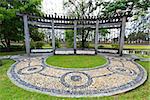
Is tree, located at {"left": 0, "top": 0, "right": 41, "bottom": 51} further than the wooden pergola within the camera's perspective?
Yes

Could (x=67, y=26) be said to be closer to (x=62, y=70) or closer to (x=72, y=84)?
(x=62, y=70)

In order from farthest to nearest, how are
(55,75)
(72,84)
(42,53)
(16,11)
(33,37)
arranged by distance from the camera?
(33,37)
(42,53)
(16,11)
(55,75)
(72,84)

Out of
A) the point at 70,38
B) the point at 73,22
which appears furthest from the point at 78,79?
the point at 70,38

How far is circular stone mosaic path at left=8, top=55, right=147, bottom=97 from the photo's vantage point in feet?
14.5

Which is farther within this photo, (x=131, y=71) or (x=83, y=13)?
(x=83, y=13)

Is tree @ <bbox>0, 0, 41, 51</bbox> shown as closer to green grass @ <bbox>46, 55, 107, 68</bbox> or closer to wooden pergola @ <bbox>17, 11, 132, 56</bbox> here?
wooden pergola @ <bbox>17, 11, 132, 56</bbox>

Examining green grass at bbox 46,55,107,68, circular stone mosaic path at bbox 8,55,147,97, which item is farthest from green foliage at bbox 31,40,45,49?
circular stone mosaic path at bbox 8,55,147,97

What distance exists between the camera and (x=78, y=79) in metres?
5.23

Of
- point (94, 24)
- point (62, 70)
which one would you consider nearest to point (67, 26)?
point (94, 24)

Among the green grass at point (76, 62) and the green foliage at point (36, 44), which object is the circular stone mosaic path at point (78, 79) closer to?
the green grass at point (76, 62)

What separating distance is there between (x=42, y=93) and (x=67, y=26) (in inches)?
261

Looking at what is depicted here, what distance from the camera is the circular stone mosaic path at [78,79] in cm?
443

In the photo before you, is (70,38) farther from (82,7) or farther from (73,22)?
(73,22)

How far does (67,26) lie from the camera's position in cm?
1006
